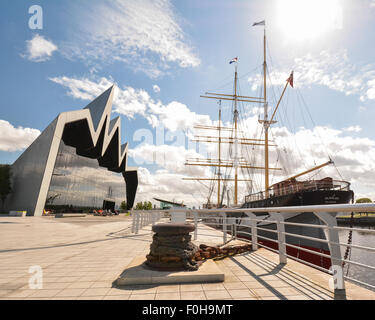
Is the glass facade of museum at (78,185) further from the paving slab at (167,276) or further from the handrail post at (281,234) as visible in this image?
the handrail post at (281,234)

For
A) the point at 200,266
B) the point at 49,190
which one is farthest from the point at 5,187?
the point at 200,266

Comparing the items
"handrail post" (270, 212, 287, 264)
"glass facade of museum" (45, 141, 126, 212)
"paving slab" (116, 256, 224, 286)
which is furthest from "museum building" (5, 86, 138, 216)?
"handrail post" (270, 212, 287, 264)

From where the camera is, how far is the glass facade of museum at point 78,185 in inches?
1277

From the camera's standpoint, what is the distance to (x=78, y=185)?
38.8 metres

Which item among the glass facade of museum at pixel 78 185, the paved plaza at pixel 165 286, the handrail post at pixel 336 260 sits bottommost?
the paved plaza at pixel 165 286

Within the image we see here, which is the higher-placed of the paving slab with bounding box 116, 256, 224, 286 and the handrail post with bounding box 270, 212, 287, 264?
the handrail post with bounding box 270, 212, 287, 264

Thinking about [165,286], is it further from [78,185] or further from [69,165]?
[78,185]

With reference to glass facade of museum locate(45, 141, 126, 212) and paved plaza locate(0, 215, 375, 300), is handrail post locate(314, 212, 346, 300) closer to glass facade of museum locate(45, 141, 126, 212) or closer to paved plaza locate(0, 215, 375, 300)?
paved plaza locate(0, 215, 375, 300)

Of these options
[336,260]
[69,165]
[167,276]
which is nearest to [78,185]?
[69,165]

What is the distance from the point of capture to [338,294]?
2.90 meters

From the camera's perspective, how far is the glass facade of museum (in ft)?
106

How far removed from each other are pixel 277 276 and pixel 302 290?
2.35ft

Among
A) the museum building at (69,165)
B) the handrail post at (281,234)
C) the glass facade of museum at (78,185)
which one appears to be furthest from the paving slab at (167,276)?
the glass facade of museum at (78,185)

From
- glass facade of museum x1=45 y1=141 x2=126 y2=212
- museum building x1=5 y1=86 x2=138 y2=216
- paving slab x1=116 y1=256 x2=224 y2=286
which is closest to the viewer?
paving slab x1=116 y1=256 x2=224 y2=286
